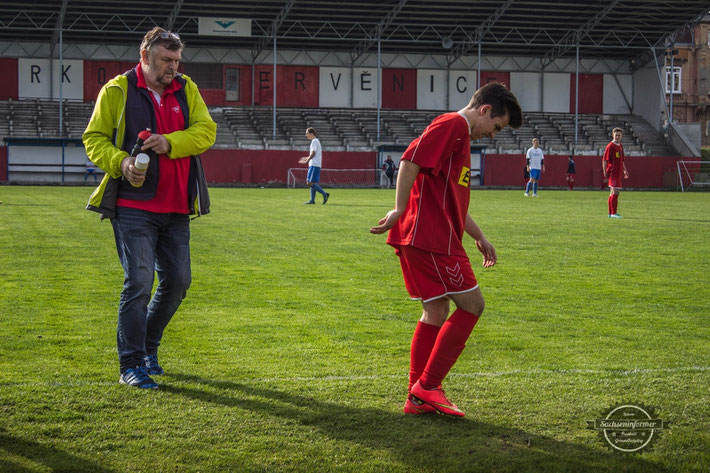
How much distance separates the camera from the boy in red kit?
4.34 metres

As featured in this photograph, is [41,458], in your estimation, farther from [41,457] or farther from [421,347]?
[421,347]

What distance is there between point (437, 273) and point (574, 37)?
4643 centimetres

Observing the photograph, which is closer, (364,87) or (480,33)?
(480,33)

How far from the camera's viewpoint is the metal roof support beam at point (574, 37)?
44.7 m

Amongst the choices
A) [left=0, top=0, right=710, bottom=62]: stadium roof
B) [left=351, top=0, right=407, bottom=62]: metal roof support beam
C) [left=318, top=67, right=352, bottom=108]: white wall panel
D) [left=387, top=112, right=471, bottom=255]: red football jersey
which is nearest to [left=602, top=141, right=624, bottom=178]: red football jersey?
[left=387, top=112, right=471, bottom=255]: red football jersey

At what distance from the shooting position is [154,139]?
4.75m

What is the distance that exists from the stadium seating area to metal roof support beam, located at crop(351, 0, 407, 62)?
3526 millimetres

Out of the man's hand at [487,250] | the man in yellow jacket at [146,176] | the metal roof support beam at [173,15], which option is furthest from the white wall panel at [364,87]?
the man's hand at [487,250]

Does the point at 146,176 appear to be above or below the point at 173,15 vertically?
below

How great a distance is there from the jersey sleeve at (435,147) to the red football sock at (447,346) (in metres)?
0.77

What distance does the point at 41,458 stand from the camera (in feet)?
12.2

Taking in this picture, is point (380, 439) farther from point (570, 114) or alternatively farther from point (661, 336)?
point (570, 114)

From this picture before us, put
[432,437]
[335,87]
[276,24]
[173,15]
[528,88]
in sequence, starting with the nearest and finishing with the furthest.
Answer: [432,437], [173,15], [276,24], [335,87], [528,88]

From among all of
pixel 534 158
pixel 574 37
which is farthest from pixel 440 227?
pixel 574 37
